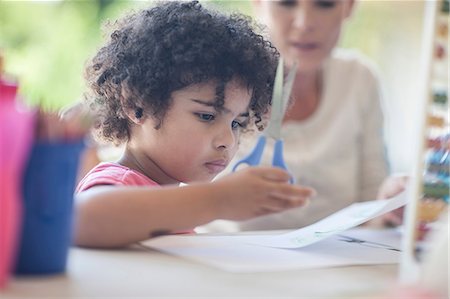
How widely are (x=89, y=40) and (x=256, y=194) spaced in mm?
2506

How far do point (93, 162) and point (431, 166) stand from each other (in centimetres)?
83

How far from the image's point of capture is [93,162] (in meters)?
1.40

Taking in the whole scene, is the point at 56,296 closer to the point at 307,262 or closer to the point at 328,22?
the point at 307,262

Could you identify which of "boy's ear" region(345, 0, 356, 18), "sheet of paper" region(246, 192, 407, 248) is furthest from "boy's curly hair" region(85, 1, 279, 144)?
"boy's ear" region(345, 0, 356, 18)

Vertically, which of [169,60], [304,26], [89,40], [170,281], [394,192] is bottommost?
[170,281]

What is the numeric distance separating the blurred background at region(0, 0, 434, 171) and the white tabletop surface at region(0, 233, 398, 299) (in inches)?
91.8

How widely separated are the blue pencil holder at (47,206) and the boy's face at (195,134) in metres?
0.40

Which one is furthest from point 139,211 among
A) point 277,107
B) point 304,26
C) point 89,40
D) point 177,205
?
point 89,40

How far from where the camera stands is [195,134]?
1048 millimetres

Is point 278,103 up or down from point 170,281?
up

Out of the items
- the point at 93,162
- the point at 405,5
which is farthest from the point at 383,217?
the point at 405,5

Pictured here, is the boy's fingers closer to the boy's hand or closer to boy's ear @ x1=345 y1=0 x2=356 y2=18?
the boy's hand

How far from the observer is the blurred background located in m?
3.11

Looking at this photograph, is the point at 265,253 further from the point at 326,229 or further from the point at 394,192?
the point at 394,192
